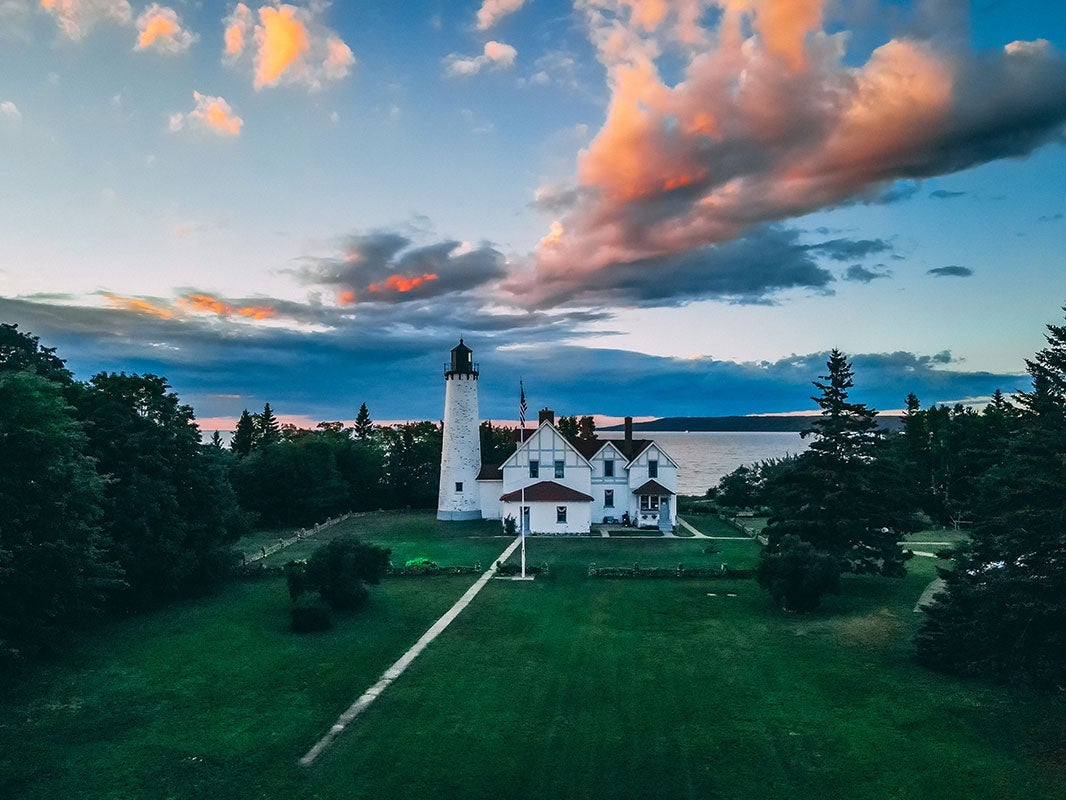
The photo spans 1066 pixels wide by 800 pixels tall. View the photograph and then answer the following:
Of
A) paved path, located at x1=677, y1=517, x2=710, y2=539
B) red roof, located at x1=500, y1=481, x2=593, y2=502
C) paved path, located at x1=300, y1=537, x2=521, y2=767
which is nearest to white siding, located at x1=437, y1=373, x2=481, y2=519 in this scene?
red roof, located at x1=500, y1=481, x2=593, y2=502

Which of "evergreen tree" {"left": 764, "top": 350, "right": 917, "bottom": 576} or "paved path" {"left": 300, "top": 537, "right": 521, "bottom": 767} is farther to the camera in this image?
"evergreen tree" {"left": 764, "top": 350, "right": 917, "bottom": 576}

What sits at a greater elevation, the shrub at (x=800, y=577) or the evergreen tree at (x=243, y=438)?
the evergreen tree at (x=243, y=438)

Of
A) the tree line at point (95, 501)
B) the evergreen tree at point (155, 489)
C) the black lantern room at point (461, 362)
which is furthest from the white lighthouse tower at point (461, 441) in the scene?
the evergreen tree at point (155, 489)

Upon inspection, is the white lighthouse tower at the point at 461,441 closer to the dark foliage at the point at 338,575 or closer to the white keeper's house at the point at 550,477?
the white keeper's house at the point at 550,477

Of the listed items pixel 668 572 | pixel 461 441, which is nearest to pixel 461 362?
pixel 461 441

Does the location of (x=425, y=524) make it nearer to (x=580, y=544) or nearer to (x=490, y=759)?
(x=580, y=544)

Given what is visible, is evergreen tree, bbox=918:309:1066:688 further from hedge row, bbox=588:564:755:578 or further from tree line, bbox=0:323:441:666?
tree line, bbox=0:323:441:666

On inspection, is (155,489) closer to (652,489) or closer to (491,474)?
(491,474)

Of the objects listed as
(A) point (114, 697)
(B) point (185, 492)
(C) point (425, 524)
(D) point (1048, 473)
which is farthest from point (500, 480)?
(D) point (1048, 473)
